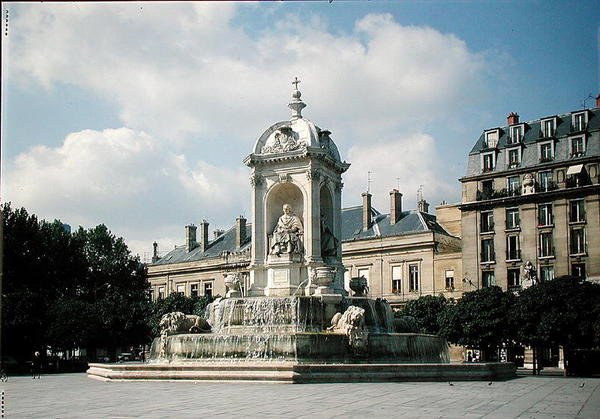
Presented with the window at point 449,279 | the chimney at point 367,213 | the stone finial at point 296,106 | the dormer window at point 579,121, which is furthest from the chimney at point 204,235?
the stone finial at point 296,106

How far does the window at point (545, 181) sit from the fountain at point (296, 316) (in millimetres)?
38052

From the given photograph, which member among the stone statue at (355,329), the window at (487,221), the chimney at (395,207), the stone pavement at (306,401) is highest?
the chimney at (395,207)

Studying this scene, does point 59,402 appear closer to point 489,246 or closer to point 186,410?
point 186,410

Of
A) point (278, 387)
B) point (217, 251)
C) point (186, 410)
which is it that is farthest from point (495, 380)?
point (217, 251)

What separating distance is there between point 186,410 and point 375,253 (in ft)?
214

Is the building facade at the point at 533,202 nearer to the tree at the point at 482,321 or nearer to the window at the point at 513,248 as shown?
the window at the point at 513,248

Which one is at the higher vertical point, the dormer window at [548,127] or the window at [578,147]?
the dormer window at [548,127]

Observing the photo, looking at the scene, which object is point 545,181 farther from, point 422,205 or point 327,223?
point 327,223

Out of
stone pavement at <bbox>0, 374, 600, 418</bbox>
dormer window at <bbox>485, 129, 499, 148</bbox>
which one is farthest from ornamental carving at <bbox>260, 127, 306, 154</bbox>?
dormer window at <bbox>485, 129, 499, 148</bbox>

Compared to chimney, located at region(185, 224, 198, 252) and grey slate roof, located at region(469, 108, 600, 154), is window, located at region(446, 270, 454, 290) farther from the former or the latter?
chimney, located at region(185, 224, 198, 252)

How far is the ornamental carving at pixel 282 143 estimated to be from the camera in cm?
3144

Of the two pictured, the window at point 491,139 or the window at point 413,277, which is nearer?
the window at point 491,139

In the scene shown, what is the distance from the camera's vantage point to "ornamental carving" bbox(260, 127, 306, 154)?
31438 millimetres

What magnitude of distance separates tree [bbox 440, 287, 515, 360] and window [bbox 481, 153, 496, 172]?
22810 millimetres
